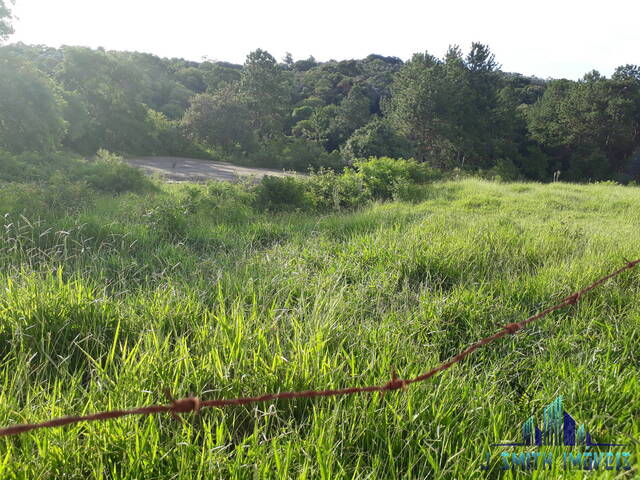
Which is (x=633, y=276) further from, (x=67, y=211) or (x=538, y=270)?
(x=67, y=211)

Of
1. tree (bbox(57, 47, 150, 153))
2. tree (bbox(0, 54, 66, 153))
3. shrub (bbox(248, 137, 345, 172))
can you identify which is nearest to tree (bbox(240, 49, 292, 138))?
shrub (bbox(248, 137, 345, 172))

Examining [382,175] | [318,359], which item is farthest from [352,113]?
[318,359]

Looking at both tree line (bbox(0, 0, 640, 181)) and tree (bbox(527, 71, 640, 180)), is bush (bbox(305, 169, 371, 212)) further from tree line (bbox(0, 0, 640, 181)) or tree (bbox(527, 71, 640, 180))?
tree (bbox(527, 71, 640, 180))

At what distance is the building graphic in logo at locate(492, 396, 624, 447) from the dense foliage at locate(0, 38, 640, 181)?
71.3 feet

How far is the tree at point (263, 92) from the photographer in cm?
3697

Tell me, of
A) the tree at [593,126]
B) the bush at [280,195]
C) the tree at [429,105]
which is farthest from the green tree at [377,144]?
the tree at [593,126]

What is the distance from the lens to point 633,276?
12.4 feet

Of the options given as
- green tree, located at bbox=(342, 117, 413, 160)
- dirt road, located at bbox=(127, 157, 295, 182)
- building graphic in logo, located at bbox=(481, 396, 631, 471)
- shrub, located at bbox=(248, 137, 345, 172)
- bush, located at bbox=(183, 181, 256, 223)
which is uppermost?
green tree, located at bbox=(342, 117, 413, 160)

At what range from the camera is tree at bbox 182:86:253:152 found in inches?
1204

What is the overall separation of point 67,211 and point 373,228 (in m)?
4.87

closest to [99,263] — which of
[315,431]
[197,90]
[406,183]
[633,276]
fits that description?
[315,431]

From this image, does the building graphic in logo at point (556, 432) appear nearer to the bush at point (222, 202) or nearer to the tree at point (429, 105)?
Answer: the bush at point (222, 202)

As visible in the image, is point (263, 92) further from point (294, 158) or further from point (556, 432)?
point (556, 432)

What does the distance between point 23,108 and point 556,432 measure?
2012 cm
